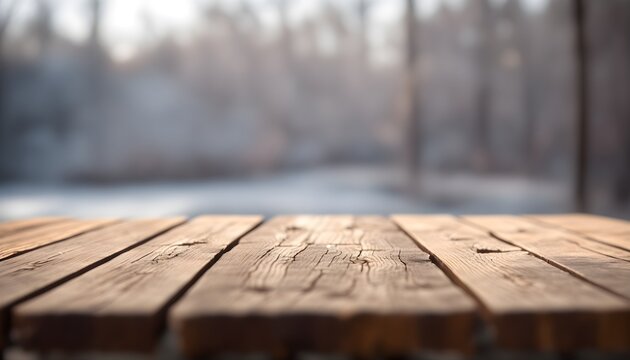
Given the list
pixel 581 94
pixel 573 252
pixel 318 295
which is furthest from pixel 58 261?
pixel 581 94

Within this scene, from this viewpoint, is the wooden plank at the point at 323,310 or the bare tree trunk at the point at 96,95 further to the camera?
the bare tree trunk at the point at 96,95

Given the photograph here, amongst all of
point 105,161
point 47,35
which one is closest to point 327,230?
point 105,161

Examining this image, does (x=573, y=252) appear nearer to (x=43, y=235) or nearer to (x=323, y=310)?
(x=323, y=310)

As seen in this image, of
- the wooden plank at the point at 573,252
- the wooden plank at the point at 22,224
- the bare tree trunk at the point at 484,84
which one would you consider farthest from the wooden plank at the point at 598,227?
the bare tree trunk at the point at 484,84

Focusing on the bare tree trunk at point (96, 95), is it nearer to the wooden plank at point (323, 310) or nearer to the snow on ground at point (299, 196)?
the snow on ground at point (299, 196)

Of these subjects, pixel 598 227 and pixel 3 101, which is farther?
pixel 3 101

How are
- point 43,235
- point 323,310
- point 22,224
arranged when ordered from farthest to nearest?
point 22,224, point 43,235, point 323,310
